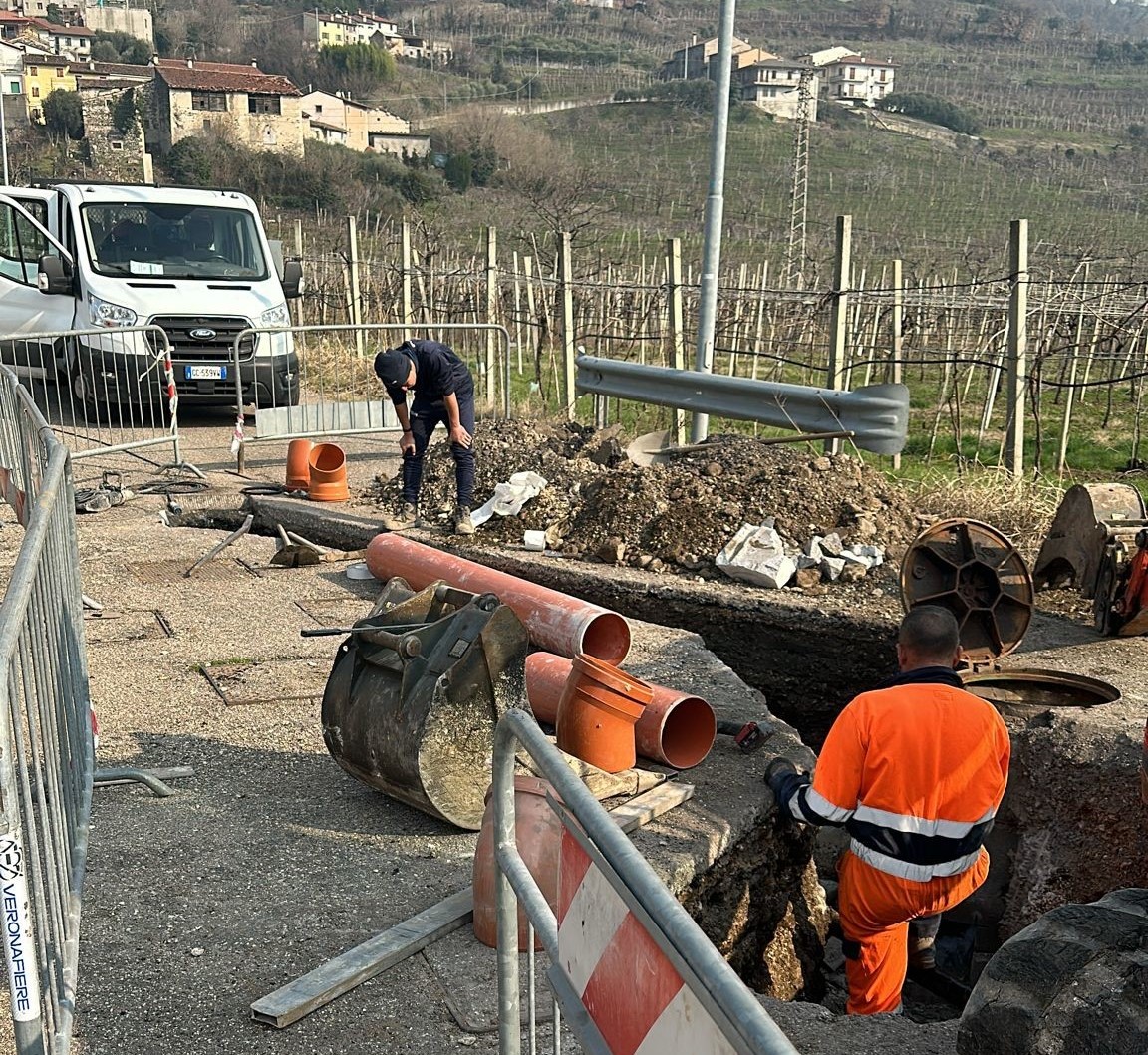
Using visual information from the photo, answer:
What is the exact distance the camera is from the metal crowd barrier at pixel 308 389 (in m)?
12.2

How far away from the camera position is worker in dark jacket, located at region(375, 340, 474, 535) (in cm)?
899

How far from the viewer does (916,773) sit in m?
4.39

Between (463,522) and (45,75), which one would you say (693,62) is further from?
(463,522)

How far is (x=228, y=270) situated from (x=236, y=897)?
11.3 meters

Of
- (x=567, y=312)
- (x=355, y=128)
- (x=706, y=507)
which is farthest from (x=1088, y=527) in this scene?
(x=355, y=128)

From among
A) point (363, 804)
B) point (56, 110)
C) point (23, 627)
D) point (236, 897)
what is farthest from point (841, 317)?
point (56, 110)

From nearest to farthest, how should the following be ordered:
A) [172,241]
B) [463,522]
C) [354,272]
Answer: [463,522]
[172,241]
[354,272]

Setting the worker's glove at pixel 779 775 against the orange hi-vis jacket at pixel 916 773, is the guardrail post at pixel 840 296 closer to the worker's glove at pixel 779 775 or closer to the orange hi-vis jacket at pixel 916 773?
the worker's glove at pixel 779 775

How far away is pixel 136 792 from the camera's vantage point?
531 centimetres

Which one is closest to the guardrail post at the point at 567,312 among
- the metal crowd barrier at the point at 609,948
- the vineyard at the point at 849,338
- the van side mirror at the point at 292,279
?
the vineyard at the point at 849,338

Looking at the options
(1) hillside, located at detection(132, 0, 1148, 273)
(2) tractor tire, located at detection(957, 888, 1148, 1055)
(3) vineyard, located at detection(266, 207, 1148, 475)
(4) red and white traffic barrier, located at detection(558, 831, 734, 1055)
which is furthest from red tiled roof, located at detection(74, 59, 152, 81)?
(4) red and white traffic barrier, located at detection(558, 831, 734, 1055)

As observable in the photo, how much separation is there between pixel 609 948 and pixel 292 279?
1341cm

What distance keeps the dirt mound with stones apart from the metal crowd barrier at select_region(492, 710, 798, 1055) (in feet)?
17.7

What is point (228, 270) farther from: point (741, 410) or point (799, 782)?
point (799, 782)
